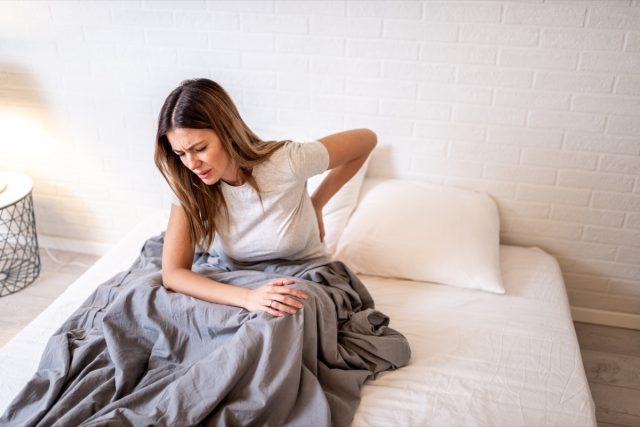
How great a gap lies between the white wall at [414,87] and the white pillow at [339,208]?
0.17 m

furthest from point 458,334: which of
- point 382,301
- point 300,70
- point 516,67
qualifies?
point 300,70

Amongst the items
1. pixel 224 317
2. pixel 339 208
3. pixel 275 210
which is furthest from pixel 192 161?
pixel 339 208

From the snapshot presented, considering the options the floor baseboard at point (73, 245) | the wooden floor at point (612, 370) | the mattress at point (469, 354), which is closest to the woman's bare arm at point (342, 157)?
the mattress at point (469, 354)

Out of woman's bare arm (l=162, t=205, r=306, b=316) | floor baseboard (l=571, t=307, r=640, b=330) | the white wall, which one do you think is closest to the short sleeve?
woman's bare arm (l=162, t=205, r=306, b=316)

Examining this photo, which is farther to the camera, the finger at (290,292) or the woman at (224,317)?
the finger at (290,292)

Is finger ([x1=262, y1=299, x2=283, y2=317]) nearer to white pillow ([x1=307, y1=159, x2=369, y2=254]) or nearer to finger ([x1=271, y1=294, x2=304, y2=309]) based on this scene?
finger ([x1=271, y1=294, x2=304, y2=309])

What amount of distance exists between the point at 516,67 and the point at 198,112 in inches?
45.1

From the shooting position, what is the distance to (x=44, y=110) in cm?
248

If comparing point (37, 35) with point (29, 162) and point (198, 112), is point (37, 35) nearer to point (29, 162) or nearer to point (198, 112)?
point (29, 162)

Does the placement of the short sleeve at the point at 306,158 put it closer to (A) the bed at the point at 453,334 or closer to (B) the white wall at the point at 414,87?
(A) the bed at the point at 453,334

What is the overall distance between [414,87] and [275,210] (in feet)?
2.60

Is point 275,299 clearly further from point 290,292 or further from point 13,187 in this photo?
point 13,187

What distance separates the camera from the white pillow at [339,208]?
211cm

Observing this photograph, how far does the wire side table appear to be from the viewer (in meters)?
2.37
